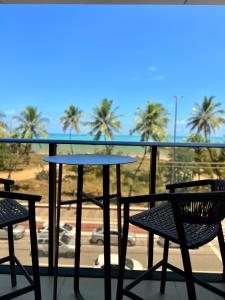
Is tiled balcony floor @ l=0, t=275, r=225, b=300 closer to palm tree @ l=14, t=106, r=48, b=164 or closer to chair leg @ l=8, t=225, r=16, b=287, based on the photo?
chair leg @ l=8, t=225, r=16, b=287

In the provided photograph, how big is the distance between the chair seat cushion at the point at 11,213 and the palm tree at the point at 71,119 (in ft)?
96.5

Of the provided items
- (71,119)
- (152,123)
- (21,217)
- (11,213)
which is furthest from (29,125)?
(21,217)

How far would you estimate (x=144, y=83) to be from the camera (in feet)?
133

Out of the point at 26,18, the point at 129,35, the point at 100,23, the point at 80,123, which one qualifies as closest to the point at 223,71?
the point at 129,35

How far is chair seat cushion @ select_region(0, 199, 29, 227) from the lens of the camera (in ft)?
5.77

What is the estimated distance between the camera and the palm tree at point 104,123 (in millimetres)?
29688

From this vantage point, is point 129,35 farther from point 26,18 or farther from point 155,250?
point 155,250

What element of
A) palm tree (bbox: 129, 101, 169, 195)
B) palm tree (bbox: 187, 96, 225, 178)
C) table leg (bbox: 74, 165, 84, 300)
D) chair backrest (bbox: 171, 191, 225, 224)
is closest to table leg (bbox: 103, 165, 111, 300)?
table leg (bbox: 74, 165, 84, 300)

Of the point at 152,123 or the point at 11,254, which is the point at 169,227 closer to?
the point at 11,254

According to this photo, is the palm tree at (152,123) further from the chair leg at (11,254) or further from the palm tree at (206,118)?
the chair leg at (11,254)

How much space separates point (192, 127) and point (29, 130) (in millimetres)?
14927

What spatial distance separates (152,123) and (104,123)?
445 centimetres

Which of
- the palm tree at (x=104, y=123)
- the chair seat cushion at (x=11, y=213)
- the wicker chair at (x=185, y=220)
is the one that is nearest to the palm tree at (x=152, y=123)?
the palm tree at (x=104, y=123)

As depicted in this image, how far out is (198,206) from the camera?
4.89 ft
